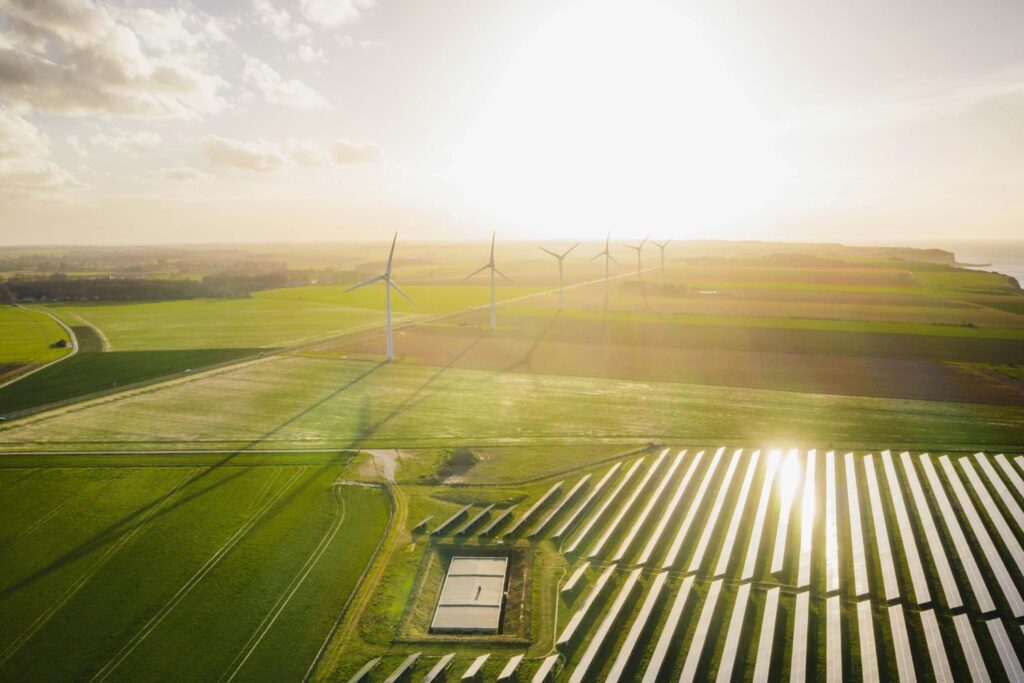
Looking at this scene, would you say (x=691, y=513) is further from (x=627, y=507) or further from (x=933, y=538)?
(x=933, y=538)

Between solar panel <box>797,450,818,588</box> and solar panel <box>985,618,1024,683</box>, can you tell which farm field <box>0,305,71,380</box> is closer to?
solar panel <box>797,450,818,588</box>

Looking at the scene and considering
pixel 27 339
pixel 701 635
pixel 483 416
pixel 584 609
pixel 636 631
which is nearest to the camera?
pixel 701 635

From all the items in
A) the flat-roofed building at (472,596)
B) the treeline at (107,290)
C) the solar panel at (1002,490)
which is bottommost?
the flat-roofed building at (472,596)

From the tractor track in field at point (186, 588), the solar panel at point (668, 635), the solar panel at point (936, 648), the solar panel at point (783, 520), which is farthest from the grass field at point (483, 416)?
the solar panel at point (936, 648)

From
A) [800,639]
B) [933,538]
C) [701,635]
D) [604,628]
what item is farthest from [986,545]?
[604,628]

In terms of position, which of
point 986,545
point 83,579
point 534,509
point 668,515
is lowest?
point 83,579

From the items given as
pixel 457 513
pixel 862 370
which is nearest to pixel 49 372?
pixel 457 513

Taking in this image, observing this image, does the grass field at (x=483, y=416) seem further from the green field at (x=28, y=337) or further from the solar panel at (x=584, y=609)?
the green field at (x=28, y=337)
